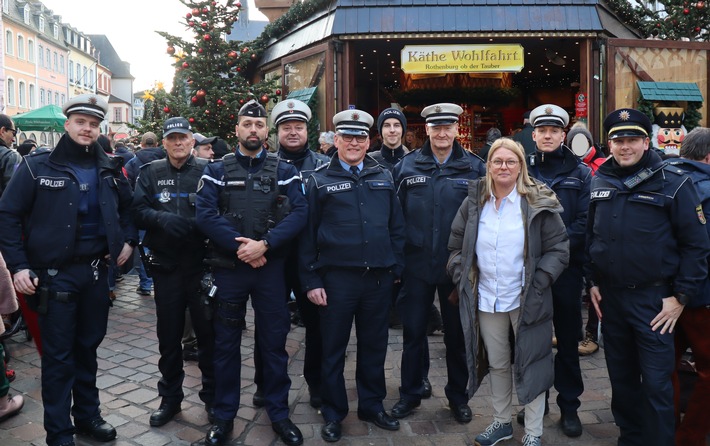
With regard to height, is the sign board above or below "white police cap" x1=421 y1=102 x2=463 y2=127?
above

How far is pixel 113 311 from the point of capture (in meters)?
7.72

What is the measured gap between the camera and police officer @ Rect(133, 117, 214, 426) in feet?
14.3

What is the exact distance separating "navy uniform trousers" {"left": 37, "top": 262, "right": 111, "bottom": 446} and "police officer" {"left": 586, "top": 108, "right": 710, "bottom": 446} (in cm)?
355

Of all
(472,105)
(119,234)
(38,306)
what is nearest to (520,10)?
(472,105)

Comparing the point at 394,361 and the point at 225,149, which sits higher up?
the point at 225,149

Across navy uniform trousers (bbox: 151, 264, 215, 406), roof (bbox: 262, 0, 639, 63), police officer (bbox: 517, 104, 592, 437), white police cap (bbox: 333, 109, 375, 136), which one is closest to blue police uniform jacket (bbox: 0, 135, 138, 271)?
navy uniform trousers (bbox: 151, 264, 215, 406)

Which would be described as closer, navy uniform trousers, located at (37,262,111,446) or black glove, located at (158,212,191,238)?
navy uniform trousers, located at (37,262,111,446)

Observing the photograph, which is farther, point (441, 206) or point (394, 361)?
point (394, 361)

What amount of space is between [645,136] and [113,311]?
6.81 metres

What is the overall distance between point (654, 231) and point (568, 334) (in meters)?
1.17

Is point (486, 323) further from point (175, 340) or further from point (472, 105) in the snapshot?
point (472, 105)

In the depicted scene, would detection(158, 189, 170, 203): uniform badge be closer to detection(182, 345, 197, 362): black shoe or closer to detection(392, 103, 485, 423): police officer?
detection(392, 103, 485, 423): police officer

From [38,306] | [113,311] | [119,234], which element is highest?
[119,234]

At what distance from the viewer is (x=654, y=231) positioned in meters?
3.54
